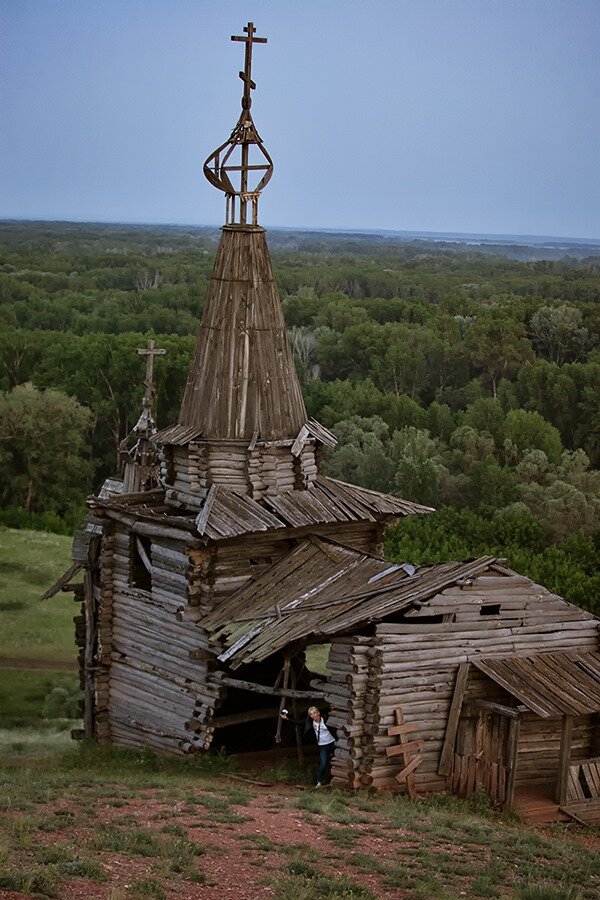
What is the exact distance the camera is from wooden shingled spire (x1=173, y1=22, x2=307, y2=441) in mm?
29188

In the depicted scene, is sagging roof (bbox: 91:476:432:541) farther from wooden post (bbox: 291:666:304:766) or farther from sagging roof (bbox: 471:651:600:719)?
sagging roof (bbox: 471:651:600:719)

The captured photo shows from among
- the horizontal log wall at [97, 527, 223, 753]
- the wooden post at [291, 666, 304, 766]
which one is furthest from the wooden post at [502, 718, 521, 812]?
the horizontal log wall at [97, 527, 223, 753]

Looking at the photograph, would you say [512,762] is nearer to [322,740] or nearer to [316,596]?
[322,740]

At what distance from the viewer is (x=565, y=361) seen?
83375 mm

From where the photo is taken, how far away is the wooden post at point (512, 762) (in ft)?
78.6

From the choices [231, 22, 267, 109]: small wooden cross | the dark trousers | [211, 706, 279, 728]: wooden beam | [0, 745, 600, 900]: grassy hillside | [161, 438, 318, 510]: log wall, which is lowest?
[211, 706, 279, 728]: wooden beam

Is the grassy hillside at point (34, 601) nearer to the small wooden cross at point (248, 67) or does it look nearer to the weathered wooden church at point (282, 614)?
the weathered wooden church at point (282, 614)

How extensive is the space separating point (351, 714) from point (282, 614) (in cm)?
262

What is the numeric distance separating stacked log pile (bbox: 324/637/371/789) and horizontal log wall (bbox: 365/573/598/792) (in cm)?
19

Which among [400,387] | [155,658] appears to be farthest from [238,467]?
[400,387]

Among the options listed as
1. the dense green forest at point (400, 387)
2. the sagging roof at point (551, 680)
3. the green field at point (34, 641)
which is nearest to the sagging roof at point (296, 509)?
the sagging roof at point (551, 680)

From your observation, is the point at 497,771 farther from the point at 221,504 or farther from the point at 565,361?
the point at 565,361

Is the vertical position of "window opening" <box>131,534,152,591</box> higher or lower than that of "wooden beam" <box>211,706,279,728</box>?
higher

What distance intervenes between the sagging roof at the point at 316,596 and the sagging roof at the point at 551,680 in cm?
169
